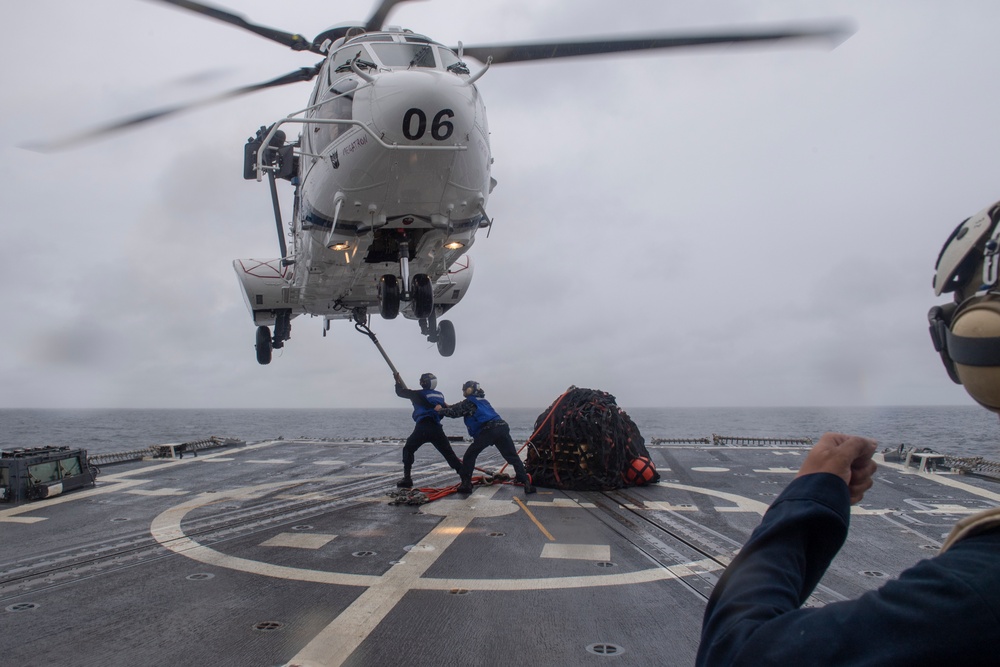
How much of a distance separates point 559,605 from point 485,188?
5994mm

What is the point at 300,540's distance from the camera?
7617 millimetres

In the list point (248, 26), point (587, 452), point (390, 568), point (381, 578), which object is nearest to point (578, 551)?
point (390, 568)

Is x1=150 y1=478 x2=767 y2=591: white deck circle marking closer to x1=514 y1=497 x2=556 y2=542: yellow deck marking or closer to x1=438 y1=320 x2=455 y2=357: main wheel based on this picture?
x1=514 y1=497 x2=556 y2=542: yellow deck marking

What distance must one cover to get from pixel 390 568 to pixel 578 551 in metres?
2.15

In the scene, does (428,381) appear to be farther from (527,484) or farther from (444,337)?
(444,337)

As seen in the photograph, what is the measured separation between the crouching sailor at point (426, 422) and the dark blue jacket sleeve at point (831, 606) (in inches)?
376

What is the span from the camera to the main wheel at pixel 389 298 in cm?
1064

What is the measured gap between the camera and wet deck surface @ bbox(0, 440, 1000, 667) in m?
4.55

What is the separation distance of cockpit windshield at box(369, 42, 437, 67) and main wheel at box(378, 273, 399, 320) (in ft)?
11.9

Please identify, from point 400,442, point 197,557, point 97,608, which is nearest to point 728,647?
point 97,608

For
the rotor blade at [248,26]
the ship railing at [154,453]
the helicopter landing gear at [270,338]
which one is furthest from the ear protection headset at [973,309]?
the ship railing at [154,453]

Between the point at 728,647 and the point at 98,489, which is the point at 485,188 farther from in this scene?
the point at 98,489

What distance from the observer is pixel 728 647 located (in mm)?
1312

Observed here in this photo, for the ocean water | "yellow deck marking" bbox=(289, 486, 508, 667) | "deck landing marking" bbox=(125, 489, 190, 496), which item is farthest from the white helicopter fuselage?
the ocean water
